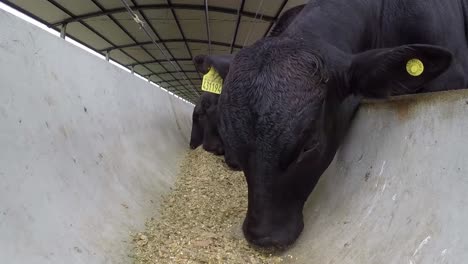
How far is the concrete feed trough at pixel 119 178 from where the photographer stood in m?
1.12

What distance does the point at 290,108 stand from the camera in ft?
4.96

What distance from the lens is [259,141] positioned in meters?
1.52

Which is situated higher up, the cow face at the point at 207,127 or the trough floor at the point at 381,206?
the trough floor at the point at 381,206

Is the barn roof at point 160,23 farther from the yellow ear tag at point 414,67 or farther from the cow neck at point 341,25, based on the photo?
the yellow ear tag at point 414,67

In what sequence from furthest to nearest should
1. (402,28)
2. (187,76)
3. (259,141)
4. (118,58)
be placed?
(187,76) < (118,58) < (402,28) < (259,141)

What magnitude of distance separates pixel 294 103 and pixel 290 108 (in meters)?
0.03

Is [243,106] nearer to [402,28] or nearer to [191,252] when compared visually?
[191,252]

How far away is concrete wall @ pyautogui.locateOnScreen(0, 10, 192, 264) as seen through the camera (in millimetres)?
1271

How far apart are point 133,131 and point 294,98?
64.1 inches

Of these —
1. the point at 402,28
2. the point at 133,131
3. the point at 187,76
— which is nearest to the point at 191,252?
the point at 133,131

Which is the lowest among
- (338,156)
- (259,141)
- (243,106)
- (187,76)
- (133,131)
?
(187,76)

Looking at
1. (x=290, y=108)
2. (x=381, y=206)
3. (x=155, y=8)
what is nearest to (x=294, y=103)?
(x=290, y=108)

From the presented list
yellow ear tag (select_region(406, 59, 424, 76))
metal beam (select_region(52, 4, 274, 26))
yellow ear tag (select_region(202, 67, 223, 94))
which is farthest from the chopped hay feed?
metal beam (select_region(52, 4, 274, 26))

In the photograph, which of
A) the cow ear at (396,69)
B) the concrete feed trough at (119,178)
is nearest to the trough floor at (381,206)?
the concrete feed trough at (119,178)
